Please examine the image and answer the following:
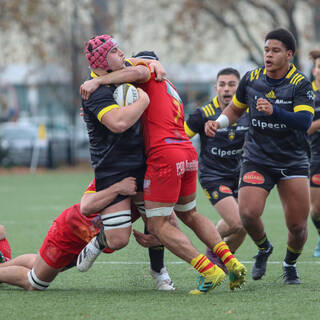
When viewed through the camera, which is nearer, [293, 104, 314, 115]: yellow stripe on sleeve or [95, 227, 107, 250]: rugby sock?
[95, 227, 107, 250]: rugby sock

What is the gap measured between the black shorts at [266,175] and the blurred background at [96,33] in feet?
64.2

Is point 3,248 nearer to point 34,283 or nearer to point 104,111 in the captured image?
point 34,283

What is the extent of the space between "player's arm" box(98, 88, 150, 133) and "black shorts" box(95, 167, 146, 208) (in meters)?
0.46

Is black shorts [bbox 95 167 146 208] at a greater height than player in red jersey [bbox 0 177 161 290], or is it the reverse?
black shorts [bbox 95 167 146 208]

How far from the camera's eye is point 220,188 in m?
7.93

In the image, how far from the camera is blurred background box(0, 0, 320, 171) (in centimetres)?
2755

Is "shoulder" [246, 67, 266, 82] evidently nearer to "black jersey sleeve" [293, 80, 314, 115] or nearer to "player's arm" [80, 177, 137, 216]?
"black jersey sleeve" [293, 80, 314, 115]

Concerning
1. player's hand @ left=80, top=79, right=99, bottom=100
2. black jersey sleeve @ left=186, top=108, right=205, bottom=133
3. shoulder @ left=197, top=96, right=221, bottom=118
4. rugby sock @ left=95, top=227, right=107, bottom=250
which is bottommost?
rugby sock @ left=95, top=227, right=107, bottom=250

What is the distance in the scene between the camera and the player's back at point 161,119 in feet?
20.0

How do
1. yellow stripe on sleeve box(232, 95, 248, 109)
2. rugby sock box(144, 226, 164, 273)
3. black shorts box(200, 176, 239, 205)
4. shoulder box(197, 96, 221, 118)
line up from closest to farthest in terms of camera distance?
rugby sock box(144, 226, 164, 273), yellow stripe on sleeve box(232, 95, 248, 109), black shorts box(200, 176, 239, 205), shoulder box(197, 96, 221, 118)

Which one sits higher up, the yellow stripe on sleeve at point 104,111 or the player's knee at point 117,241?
the yellow stripe on sleeve at point 104,111

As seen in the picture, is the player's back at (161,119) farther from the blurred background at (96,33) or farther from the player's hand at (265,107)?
the blurred background at (96,33)

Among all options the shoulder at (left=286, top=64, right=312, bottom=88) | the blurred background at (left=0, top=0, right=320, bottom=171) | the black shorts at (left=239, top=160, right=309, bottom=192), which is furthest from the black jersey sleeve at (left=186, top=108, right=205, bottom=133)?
the blurred background at (left=0, top=0, right=320, bottom=171)

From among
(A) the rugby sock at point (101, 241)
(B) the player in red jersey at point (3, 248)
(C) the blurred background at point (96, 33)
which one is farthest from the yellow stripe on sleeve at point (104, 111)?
(C) the blurred background at point (96, 33)
